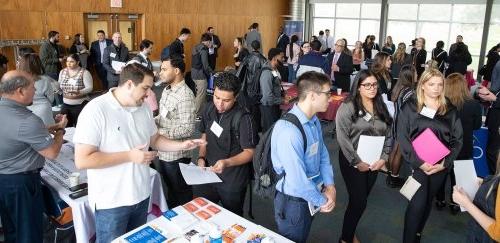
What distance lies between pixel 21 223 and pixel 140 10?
8.69 meters

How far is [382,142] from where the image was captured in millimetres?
2898

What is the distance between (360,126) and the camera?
9.49 ft

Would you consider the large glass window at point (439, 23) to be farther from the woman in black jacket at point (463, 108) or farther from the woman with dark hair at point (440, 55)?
the woman in black jacket at point (463, 108)

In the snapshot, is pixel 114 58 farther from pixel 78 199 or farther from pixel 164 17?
pixel 78 199

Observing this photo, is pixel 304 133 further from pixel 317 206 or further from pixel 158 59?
pixel 158 59

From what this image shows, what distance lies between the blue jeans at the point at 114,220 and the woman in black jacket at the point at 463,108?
289 centimetres

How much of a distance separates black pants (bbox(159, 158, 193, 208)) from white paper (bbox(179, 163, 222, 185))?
2.12 feet

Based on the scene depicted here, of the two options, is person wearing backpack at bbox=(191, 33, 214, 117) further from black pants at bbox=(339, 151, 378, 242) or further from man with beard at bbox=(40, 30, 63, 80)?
black pants at bbox=(339, 151, 378, 242)

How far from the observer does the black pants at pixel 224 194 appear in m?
2.67

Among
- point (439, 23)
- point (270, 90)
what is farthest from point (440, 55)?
point (270, 90)

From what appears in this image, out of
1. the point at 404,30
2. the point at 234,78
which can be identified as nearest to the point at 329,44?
the point at 404,30

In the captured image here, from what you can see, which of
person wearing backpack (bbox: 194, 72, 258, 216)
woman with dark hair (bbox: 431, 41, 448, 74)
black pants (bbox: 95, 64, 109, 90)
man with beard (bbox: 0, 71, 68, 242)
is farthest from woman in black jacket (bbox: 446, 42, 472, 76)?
man with beard (bbox: 0, 71, 68, 242)

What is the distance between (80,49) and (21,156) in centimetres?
689

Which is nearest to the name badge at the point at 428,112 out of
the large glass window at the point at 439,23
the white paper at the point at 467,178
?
the white paper at the point at 467,178
